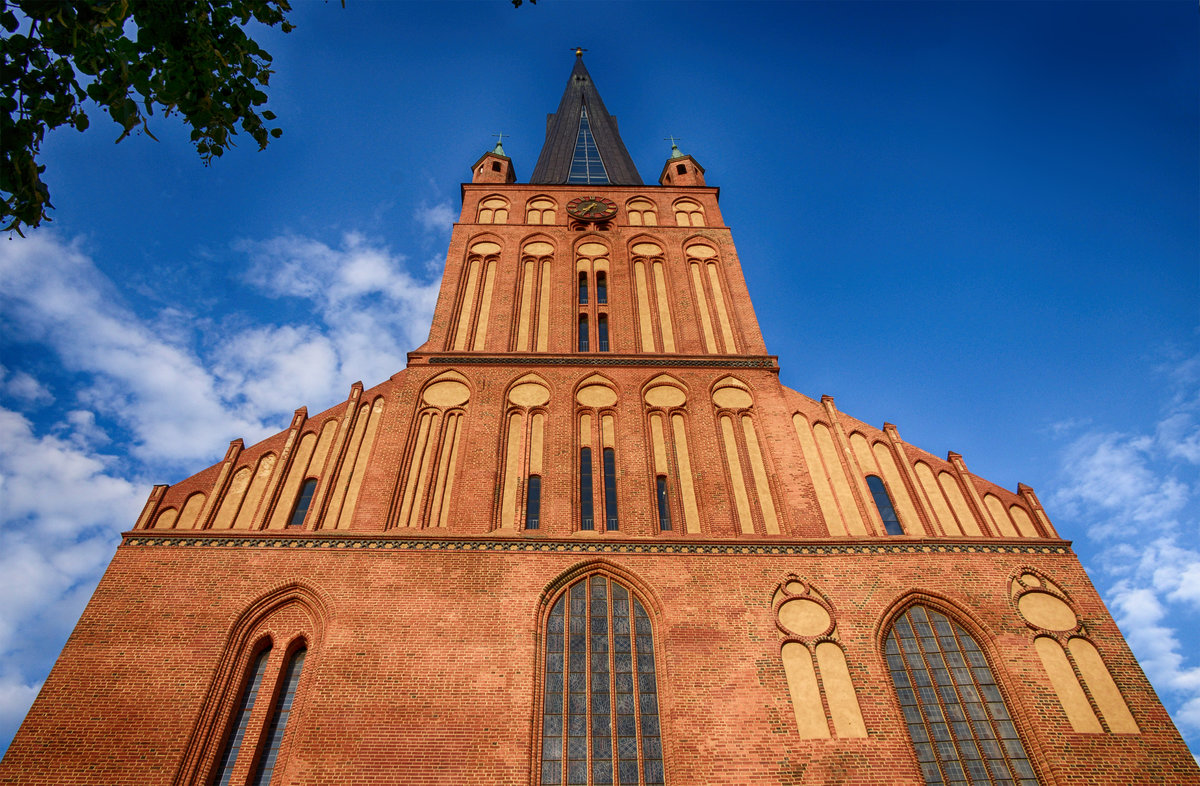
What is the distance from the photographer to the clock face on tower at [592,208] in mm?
19797

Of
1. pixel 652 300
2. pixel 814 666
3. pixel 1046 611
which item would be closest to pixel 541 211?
pixel 652 300

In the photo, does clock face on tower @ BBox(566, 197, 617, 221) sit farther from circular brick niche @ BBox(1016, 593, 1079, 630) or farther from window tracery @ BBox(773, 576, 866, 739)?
circular brick niche @ BBox(1016, 593, 1079, 630)

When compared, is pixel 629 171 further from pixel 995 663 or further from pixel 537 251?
pixel 995 663

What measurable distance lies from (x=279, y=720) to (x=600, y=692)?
426cm

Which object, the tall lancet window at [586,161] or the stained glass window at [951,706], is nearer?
the stained glass window at [951,706]

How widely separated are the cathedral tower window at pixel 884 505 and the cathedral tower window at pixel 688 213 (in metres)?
9.68

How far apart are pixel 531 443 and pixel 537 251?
700 centimetres

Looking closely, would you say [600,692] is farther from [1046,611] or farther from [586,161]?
[586,161]

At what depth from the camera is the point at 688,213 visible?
2075 cm

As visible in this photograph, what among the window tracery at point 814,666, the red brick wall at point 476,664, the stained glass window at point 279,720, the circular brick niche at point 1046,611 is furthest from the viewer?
the circular brick niche at point 1046,611

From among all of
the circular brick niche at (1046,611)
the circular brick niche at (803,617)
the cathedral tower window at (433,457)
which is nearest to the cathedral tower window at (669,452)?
the circular brick niche at (803,617)

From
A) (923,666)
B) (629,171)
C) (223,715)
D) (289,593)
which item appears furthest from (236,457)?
(629,171)

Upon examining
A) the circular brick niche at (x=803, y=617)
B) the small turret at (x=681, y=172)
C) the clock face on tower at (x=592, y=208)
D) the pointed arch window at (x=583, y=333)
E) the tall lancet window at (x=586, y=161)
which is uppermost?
the tall lancet window at (x=586, y=161)

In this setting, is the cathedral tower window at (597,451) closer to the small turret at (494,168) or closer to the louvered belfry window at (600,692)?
the louvered belfry window at (600,692)
